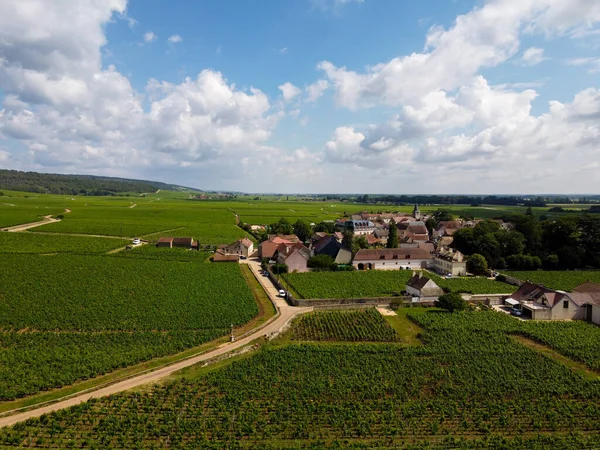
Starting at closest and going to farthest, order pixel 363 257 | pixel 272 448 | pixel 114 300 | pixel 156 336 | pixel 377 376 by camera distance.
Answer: pixel 272 448, pixel 377 376, pixel 156 336, pixel 114 300, pixel 363 257

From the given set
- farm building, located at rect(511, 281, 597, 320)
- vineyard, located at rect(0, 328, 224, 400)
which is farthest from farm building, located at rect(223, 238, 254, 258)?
farm building, located at rect(511, 281, 597, 320)

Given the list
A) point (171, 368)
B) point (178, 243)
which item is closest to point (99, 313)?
point (171, 368)

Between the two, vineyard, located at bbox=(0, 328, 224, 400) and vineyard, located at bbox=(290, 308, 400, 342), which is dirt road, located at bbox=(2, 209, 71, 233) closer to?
vineyard, located at bbox=(0, 328, 224, 400)

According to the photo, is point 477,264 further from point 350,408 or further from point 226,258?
point 350,408

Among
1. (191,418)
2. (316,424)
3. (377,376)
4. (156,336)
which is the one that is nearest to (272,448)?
(316,424)

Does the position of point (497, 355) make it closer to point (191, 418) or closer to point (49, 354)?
point (191, 418)

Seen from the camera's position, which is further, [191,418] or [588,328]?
[588,328]
